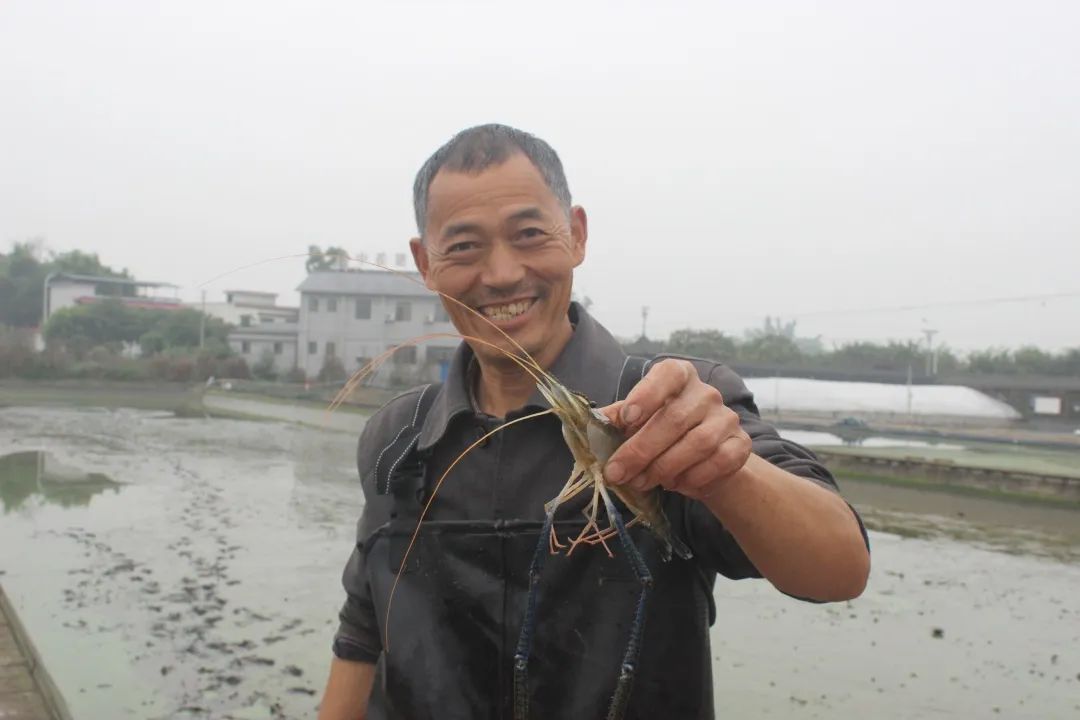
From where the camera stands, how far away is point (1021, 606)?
9633mm

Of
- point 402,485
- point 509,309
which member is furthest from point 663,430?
point 402,485

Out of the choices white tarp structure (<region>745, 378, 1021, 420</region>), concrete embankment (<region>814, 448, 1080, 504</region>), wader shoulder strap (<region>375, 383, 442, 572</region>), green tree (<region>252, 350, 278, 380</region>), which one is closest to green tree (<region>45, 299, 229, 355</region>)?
green tree (<region>252, 350, 278, 380</region>)

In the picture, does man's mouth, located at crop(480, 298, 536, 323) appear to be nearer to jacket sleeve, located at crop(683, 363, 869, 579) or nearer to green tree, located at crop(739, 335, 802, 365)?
jacket sleeve, located at crop(683, 363, 869, 579)

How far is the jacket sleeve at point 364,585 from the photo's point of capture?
7.71ft

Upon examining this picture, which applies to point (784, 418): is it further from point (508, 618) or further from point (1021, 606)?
point (508, 618)

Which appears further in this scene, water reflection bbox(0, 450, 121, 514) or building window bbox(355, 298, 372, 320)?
building window bbox(355, 298, 372, 320)

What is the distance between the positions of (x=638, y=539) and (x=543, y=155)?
94 centimetres

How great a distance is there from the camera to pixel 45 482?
50.4ft

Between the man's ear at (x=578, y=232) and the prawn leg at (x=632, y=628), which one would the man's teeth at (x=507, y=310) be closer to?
the man's ear at (x=578, y=232)

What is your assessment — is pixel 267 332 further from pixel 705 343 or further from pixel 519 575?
pixel 519 575

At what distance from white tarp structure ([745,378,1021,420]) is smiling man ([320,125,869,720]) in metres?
33.2

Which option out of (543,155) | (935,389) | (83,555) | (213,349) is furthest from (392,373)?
(543,155)

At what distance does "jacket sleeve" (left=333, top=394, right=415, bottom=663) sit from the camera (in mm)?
2350

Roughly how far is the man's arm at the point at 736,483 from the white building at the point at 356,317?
40.0 m
